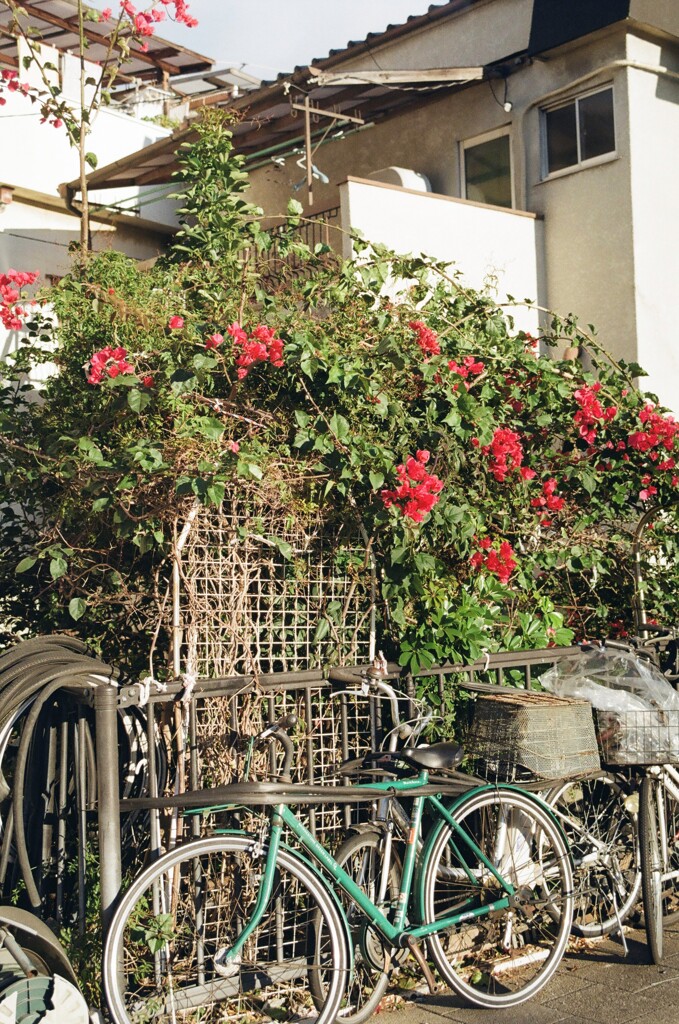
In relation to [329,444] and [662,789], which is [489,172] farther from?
[662,789]

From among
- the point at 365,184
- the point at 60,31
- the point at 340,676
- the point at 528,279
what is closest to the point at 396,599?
the point at 340,676

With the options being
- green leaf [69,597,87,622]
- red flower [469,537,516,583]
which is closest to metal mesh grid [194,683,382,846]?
green leaf [69,597,87,622]

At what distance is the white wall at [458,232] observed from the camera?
10.2m

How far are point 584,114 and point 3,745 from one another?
9887mm

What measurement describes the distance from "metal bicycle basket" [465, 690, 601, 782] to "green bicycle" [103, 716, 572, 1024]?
0.16 metres

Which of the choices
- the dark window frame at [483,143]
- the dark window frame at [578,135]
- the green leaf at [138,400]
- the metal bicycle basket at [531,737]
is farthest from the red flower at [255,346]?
the dark window frame at [483,143]

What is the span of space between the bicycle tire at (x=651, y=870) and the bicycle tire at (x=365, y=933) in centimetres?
128

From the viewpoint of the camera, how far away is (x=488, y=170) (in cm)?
1249

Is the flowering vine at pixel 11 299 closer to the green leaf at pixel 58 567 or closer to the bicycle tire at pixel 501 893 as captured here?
the green leaf at pixel 58 567

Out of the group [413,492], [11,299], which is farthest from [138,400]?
[11,299]

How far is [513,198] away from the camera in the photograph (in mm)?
12133

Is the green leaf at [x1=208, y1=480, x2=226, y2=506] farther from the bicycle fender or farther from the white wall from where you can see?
the white wall

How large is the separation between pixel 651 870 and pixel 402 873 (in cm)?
133

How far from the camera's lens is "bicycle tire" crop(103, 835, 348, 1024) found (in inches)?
151
